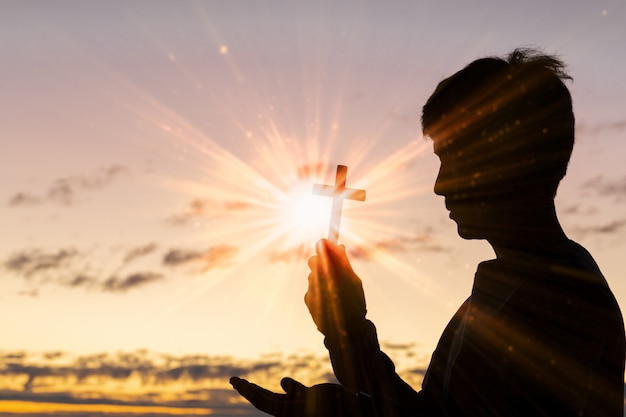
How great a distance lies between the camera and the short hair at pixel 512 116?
5.55 metres

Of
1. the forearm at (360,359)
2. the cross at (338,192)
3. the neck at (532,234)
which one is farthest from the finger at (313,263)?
the neck at (532,234)

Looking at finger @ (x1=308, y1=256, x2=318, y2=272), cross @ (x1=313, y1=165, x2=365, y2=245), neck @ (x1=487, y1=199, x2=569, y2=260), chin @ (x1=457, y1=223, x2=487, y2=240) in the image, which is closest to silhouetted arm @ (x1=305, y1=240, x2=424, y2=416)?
finger @ (x1=308, y1=256, x2=318, y2=272)

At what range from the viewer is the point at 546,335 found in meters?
4.93

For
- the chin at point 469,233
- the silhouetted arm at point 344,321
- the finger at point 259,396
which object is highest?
the chin at point 469,233

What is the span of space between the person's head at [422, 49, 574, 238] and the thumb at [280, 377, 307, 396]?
1666mm

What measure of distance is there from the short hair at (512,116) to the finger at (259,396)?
2.26 metres

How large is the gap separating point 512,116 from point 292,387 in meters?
2.54

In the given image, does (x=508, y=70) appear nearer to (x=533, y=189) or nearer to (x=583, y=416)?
(x=533, y=189)

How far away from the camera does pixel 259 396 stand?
5.17 m

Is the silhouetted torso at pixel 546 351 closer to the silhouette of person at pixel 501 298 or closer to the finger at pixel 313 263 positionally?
the silhouette of person at pixel 501 298

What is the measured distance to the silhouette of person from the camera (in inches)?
193

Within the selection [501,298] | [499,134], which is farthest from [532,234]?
[499,134]

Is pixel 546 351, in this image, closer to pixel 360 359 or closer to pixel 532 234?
pixel 532 234

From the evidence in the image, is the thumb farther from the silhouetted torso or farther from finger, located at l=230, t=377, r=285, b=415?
the silhouetted torso
